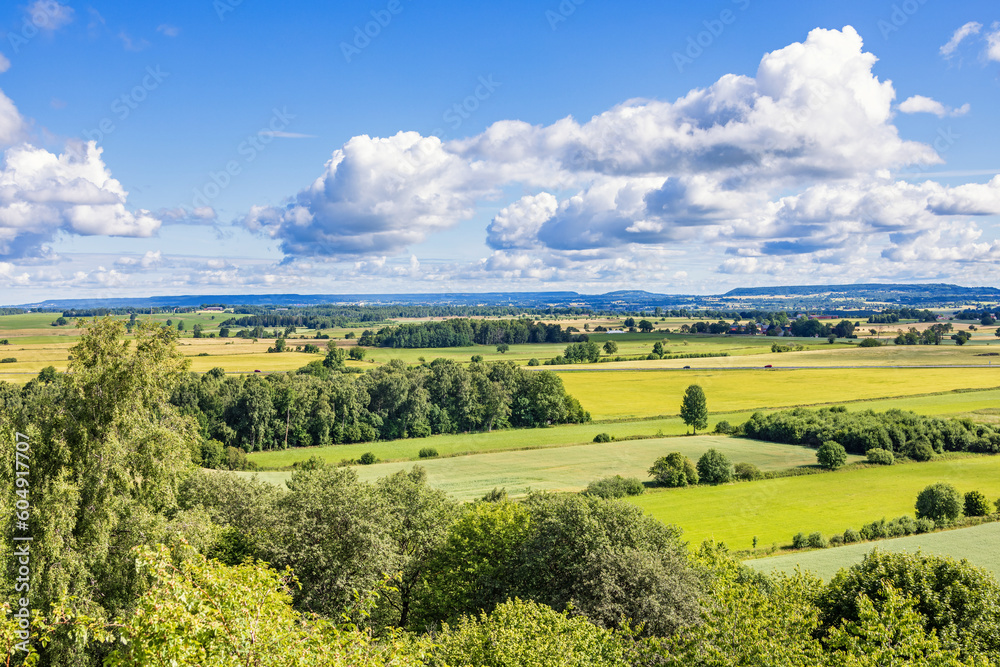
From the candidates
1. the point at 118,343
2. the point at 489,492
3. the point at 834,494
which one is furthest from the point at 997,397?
the point at 118,343

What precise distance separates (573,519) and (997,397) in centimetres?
8966

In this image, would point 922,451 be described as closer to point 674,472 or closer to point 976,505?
point 976,505

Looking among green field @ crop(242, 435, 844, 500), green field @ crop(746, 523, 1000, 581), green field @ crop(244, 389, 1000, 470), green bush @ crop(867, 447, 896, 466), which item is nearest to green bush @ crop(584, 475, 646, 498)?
green field @ crop(242, 435, 844, 500)

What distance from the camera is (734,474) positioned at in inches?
2454

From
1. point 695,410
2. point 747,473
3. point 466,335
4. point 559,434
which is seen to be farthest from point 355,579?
point 466,335

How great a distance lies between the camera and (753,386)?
10800cm

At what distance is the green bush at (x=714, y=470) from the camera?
201 feet

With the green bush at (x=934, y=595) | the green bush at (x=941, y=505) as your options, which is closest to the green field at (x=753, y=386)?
the green bush at (x=941, y=505)

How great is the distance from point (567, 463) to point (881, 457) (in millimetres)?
32322

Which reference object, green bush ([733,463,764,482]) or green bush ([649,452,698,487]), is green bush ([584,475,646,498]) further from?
green bush ([733,463,764,482])

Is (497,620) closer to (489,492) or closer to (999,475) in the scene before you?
(489,492)

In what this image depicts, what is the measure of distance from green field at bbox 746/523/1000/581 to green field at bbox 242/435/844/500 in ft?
70.4

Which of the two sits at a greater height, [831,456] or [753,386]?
[753,386]

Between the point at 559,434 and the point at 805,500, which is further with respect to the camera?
the point at 559,434
